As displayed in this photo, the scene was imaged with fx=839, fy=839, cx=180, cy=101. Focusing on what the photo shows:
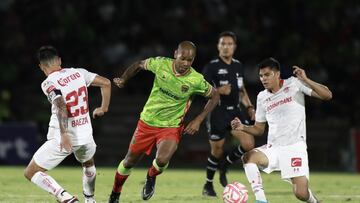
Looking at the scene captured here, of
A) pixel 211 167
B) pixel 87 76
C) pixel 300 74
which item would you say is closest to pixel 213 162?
pixel 211 167

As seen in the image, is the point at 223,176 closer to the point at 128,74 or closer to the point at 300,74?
the point at 128,74

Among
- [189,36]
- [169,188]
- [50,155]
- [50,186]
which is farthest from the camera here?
[189,36]

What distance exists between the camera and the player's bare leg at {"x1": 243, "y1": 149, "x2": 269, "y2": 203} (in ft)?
28.7

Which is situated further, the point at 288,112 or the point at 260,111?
the point at 260,111

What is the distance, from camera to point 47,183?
27.8 ft

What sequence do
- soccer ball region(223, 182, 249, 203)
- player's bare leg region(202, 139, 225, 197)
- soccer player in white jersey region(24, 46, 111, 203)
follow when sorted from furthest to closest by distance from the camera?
1. player's bare leg region(202, 139, 225, 197)
2. soccer ball region(223, 182, 249, 203)
3. soccer player in white jersey region(24, 46, 111, 203)

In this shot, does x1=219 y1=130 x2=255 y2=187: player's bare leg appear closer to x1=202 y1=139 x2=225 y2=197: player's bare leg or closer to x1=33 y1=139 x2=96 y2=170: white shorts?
x1=202 y1=139 x2=225 y2=197: player's bare leg

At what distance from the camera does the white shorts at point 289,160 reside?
9.01m

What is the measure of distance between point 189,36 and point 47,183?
14284 millimetres

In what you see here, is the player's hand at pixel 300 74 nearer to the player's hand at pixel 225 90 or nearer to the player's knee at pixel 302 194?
the player's knee at pixel 302 194

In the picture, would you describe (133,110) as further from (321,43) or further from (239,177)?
(239,177)

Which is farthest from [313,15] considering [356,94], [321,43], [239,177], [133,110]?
[239,177]

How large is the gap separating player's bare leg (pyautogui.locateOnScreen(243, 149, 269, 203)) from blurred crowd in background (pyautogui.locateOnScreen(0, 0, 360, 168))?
489 inches

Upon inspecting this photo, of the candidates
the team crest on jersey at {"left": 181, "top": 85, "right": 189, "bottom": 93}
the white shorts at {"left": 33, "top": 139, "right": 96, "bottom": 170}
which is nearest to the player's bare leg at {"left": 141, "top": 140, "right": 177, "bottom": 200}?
the team crest on jersey at {"left": 181, "top": 85, "right": 189, "bottom": 93}
